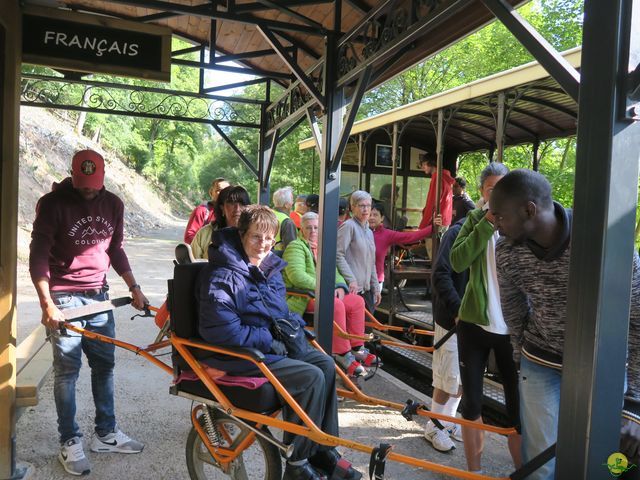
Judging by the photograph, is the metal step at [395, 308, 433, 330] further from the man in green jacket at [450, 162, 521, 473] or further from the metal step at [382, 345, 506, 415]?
the man in green jacket at [450, 162, 521, 473]

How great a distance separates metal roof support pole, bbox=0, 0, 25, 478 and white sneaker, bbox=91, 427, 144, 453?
0.48m

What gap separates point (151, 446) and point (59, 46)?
8.99 feet

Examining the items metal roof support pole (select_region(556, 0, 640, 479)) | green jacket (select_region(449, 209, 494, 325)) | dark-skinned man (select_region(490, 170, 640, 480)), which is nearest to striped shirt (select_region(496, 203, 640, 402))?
dark-skinned man (select_region(490, 170, 640, 480))

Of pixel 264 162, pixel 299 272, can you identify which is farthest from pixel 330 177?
pixel 264 162

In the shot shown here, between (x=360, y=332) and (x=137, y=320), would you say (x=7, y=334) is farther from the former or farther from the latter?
(x=137, y=320)

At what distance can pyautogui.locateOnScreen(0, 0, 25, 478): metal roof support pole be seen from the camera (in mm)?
2830

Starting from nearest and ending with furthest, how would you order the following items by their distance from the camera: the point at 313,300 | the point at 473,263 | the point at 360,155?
the point at 473,263
the point at 313,300
the point at 360,155

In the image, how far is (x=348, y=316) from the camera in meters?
4.74

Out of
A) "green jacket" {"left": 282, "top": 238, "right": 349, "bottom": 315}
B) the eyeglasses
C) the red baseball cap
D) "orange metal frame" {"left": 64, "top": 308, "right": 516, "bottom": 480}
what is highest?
the red baseball cap

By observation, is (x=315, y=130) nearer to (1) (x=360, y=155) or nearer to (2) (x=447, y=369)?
(2) (x=447, y=369)

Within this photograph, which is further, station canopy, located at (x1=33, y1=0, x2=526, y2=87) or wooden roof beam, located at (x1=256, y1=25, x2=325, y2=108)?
wooden roof beam, located at (x1=256, y1=25, x2=325, y2=108)

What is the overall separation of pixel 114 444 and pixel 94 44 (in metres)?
2.67

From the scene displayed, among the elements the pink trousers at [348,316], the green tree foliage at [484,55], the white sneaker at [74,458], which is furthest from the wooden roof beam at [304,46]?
the green tree foliage at [484,55]

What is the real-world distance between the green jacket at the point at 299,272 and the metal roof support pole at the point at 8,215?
205 cm
